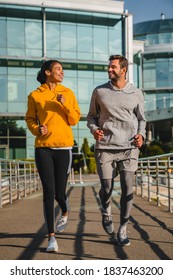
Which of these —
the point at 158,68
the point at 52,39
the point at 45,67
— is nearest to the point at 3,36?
the point at 52,39

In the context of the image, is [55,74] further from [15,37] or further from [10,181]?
[15,37]

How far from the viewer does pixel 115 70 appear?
4.87 m

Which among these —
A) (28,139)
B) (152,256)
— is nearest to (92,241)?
(152,256)

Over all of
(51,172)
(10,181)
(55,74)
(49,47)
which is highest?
(49,47)

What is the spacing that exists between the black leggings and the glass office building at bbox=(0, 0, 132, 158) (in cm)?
3137

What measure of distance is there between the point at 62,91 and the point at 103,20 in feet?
112

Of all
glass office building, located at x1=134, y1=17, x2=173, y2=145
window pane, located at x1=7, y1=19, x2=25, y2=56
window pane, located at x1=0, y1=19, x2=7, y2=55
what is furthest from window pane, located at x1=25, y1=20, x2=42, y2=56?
glass office building, located at x1=134, y1=17, x2=173, y2=145

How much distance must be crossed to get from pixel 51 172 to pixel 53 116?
0.47 m

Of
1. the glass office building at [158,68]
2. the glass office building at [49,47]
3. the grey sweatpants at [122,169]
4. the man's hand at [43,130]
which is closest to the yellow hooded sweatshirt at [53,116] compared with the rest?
the man's hand at [43,130]

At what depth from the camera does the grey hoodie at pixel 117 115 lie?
4.80 meters

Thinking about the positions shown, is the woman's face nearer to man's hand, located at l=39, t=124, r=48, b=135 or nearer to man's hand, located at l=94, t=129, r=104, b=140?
man's hand, located at l=39, t=124, r=48, b=135

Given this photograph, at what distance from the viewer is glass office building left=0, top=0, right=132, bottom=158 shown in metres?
36.0

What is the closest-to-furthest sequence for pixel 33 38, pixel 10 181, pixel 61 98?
pixel 61 98 → pixel 10 181 → pixel 33 38

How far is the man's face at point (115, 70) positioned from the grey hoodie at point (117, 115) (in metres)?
0.09
